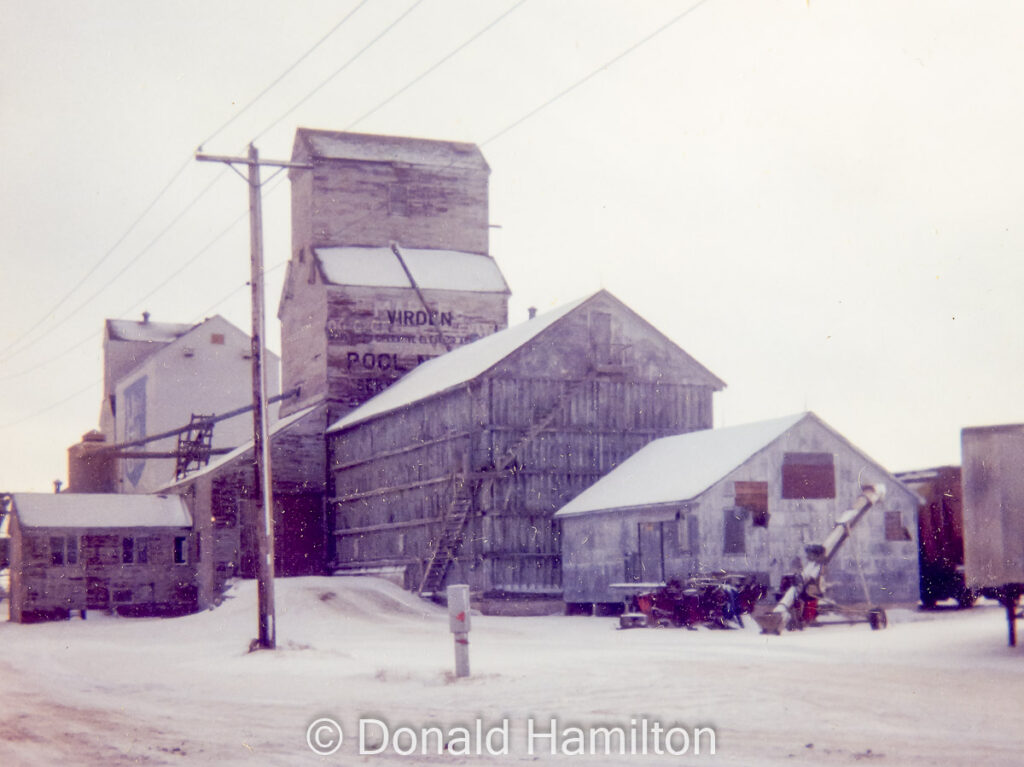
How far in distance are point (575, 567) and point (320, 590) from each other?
7.20 m

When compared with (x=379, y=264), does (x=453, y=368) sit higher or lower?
lower

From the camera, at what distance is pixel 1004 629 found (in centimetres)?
2464

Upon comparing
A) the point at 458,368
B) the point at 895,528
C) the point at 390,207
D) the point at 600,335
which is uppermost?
the point at 390,207

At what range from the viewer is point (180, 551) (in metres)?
45.7

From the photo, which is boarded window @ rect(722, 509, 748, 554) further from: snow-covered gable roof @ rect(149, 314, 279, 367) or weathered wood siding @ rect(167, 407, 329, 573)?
snow-covered gable roof @ rect(149, 314, 279, 367)

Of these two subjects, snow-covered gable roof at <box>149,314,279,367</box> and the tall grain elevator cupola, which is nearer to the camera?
the tall grain elevator cupola

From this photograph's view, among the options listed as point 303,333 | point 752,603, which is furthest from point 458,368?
point 752,603

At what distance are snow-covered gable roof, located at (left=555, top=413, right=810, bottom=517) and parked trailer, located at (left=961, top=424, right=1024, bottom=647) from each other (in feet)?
36.5

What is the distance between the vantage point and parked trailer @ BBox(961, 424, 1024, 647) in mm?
19375

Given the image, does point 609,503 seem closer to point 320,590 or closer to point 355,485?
point 320,590

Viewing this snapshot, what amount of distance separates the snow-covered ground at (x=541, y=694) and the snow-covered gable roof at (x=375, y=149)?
2645cm

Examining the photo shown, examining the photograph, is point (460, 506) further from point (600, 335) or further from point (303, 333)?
point (303, 333)

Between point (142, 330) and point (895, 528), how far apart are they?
168 ft

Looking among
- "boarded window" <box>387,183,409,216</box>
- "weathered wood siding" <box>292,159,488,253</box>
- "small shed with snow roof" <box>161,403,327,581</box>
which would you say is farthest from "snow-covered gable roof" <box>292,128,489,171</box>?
"small shed with snow roof" <box>161,403,327,581</box>
